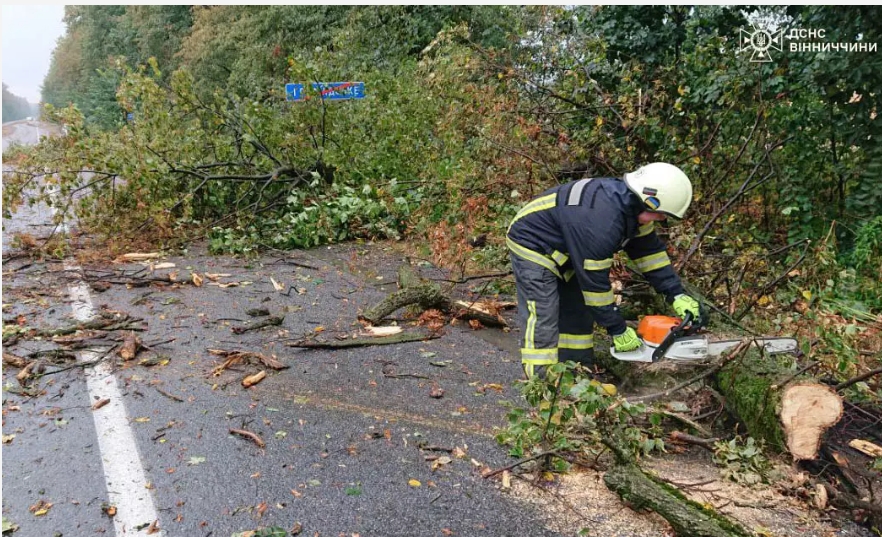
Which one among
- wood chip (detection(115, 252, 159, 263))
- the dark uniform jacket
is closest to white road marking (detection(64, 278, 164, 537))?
the dark uniform jacket

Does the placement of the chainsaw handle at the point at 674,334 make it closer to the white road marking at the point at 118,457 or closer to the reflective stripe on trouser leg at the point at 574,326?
the reflective stripe on trouser leg at the point at 574,326

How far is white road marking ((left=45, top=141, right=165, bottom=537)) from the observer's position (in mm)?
2469

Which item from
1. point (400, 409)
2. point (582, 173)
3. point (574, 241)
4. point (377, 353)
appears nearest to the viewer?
point (574, 241)

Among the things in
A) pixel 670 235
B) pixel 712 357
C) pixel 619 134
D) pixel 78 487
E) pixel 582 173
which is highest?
pixel 619 134

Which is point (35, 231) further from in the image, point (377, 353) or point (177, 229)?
point (377, 353)

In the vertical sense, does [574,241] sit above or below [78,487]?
above

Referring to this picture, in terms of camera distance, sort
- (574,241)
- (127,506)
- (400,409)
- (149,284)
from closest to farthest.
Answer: (127,506), (574,241), (400,409), (149,284)

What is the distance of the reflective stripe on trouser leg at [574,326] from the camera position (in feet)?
11.5

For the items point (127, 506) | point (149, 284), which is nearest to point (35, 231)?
point (149, 284)

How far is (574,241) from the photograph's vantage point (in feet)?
9.91

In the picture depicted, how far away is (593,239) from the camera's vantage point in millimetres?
2945

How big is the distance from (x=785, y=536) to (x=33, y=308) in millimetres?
5818

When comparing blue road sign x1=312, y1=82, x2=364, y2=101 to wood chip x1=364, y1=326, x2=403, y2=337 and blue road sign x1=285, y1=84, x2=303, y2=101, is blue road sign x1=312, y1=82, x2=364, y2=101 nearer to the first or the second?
blue road sign x1=285, y1=84, x2=303, y2=101

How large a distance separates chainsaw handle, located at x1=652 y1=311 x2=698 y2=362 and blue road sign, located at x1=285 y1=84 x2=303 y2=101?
Answer: 6.55 meters
